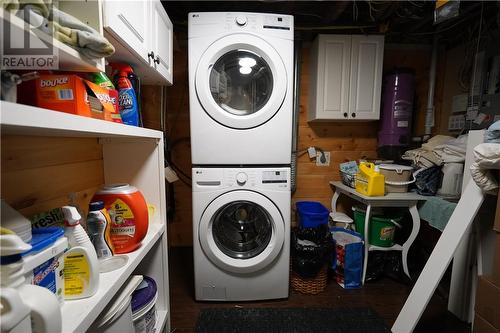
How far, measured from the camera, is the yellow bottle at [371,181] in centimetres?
157

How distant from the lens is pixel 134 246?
804 mm

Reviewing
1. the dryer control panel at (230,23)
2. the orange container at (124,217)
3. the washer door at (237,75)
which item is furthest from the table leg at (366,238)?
the orange container at (124,217)

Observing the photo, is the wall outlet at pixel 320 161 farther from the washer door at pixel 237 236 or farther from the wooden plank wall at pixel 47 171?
the wooden plank wall at pixel 47 171

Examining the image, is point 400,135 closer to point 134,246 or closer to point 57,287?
point 134,246

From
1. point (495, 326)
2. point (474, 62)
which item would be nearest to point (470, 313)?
point (495, 326)

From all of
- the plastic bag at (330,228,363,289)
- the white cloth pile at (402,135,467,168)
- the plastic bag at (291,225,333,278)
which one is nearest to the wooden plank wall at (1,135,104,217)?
the plastic bag at (291,225,333,278)

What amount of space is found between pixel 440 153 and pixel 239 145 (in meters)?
1.40

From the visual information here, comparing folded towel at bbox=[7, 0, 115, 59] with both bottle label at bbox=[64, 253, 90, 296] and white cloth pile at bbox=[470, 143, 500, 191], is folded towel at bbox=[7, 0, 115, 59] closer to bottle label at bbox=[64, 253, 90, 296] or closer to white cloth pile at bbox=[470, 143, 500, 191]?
bottle label at bbox=[64, 253, 90, 296]

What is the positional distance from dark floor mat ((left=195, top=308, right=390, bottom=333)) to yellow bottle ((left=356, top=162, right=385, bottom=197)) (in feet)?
2.50

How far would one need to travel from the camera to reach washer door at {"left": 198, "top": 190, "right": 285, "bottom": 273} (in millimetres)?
1353

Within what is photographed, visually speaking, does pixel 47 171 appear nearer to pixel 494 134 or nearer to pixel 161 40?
pixel 161 40

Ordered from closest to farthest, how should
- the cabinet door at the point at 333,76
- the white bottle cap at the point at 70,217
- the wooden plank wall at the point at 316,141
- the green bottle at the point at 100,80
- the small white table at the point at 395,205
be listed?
the white bottle cap at the point at 70,217 → the green bottle at the point at 100,80 → the small white table at the point at 395,205 → the cabinet door at the point at 333,76 → the wooden plank wall at the point at 316,141

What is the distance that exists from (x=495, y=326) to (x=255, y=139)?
1.36 m

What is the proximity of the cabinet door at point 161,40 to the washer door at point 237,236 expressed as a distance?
0.77 meters
